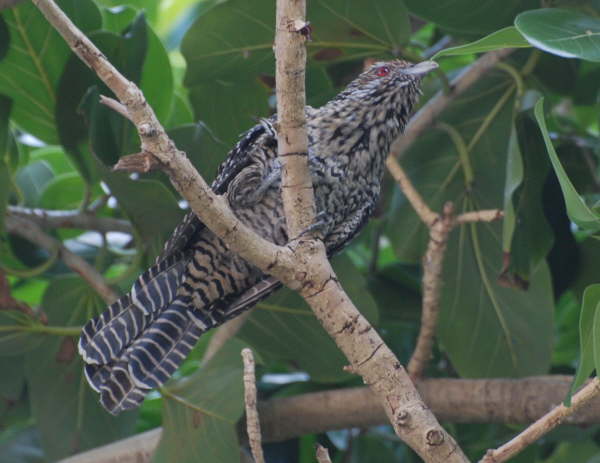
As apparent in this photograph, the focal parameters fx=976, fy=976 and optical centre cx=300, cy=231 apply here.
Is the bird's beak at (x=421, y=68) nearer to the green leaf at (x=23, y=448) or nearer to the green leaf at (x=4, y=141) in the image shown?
the green leaf at (x=4, y=141)

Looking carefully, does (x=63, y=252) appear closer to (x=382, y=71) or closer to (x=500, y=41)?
(x=382, y=71)

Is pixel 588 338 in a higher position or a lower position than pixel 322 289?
lower

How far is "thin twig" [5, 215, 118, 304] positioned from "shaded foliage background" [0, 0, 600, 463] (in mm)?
44

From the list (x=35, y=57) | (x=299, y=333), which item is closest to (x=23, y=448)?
(x=299, y=333)

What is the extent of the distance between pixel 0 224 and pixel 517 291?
142 centimetres

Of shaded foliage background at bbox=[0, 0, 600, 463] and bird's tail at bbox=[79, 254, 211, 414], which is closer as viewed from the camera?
bird's tail at bbox=[79, 254, 211, 414]

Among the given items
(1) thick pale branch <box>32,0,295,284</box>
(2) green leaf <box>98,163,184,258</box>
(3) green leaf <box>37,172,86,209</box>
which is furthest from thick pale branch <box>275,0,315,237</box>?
(3) green leaf <box>37,172,86,209</box>

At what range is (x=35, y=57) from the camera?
2.74m

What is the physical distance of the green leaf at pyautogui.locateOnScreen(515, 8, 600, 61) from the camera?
1.73 m

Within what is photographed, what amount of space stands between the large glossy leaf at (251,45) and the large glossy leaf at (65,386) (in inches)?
25.0

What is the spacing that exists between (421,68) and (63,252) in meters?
1.10

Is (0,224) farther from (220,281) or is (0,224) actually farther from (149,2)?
(149,2)

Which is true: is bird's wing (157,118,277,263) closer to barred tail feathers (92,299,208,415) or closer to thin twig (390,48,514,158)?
barred tail feathers (92,299,208,415)

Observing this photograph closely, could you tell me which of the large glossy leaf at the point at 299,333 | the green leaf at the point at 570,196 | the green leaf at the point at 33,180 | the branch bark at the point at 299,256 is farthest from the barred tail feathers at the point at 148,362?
the green leaf at the point at 570,196
